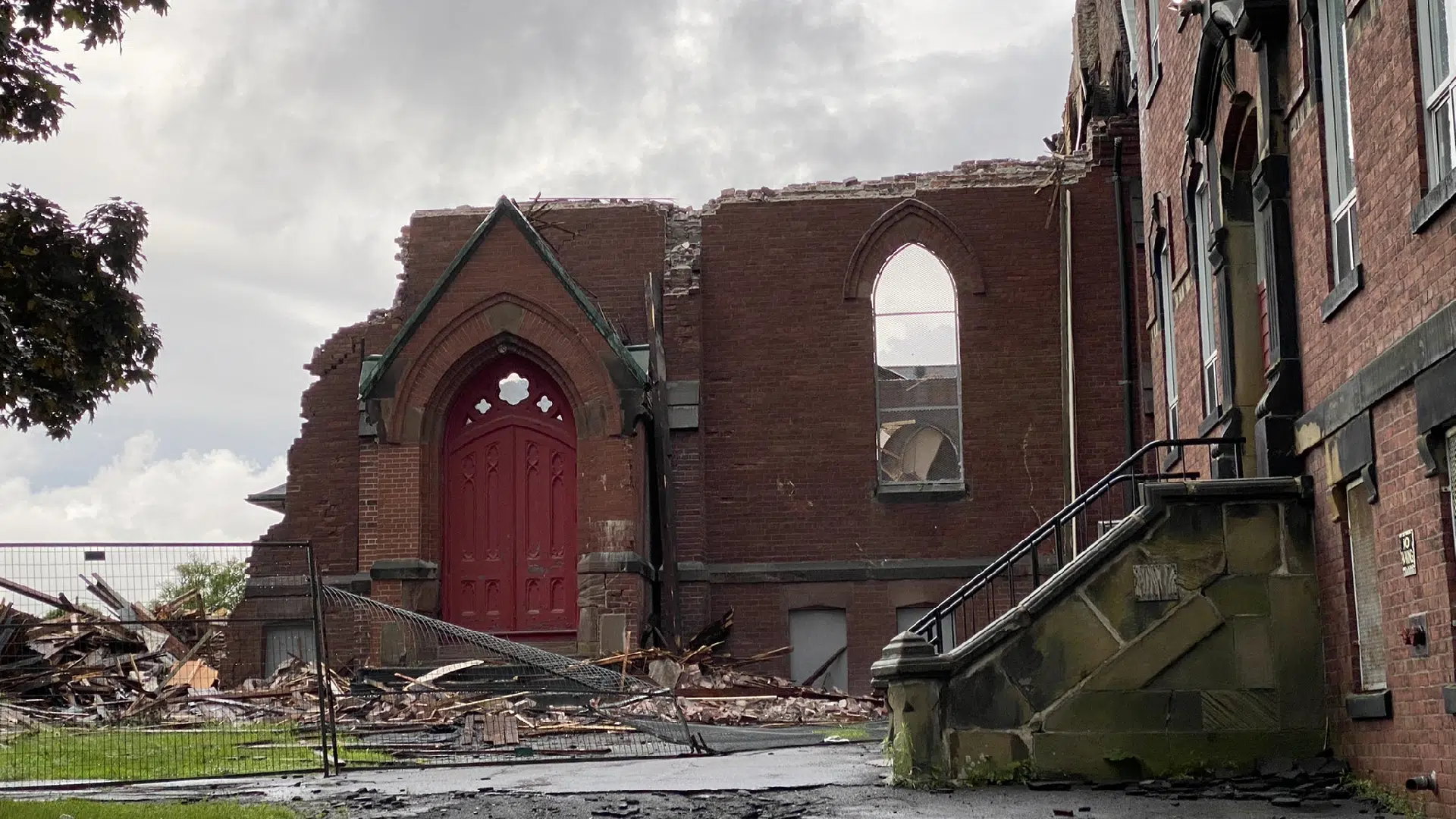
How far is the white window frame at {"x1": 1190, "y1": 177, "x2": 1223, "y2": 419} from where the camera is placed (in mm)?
15594

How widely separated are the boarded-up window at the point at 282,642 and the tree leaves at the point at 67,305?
1139 cm

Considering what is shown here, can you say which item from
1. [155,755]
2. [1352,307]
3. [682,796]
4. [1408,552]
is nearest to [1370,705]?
[1408,552]

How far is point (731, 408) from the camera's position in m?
23.8

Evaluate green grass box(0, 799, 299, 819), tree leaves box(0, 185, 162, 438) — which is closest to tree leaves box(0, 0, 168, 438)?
tree leaves box(0, 185, 162, 438)

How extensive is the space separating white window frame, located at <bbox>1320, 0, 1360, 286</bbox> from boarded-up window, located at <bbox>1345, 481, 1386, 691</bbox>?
4.83 ft

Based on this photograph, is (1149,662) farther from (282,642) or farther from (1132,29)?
(282,642)

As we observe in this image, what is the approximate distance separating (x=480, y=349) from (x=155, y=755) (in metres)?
9.02

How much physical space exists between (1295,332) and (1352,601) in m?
2.14

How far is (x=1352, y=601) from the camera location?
1102cm

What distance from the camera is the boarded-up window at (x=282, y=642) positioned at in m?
22.6

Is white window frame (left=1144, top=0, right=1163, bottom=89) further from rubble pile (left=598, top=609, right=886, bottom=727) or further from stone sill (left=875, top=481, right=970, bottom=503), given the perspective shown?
rubble pile (left=598, top=609, right=886, bottom=727)

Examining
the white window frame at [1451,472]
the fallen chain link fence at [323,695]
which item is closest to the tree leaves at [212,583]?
the fallen chain link fence at [323,695]

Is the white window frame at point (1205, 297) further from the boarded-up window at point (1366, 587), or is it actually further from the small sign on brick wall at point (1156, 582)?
the boarded-up window at point (1366, 587)

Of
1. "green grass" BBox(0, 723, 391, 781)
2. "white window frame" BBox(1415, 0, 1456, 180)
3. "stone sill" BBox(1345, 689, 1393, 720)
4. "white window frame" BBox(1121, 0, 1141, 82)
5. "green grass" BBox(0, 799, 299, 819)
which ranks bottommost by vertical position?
"green grass" BBox(0, 799, 299, 819)
